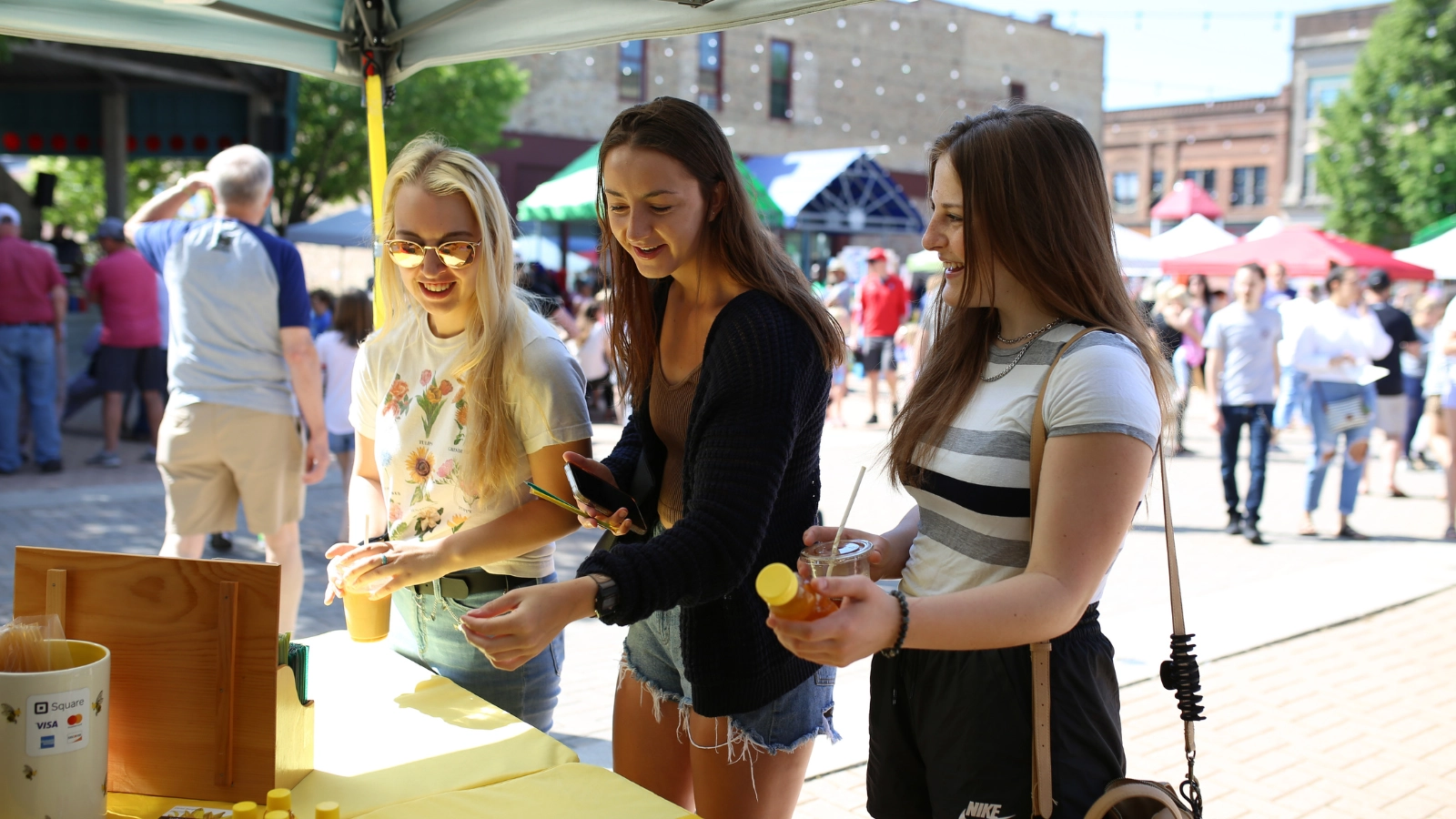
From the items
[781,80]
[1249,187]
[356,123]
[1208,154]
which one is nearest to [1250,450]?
[356,123]

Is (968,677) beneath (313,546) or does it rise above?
above

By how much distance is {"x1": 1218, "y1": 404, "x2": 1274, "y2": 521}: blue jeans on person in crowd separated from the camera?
7.29 meters

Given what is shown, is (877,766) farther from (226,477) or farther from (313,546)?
(313,546)

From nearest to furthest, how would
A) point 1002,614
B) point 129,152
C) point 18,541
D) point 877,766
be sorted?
1. point 1002,614
2. point 877,766
3. point 18,541
4. point 129,152

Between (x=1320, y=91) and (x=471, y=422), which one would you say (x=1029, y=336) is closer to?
(x=471, y=422)

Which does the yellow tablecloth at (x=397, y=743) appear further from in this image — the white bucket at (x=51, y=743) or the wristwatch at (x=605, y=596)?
the wristwatch at (x=605, y=596)

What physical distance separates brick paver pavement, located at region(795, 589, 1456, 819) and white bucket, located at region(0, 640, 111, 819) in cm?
233

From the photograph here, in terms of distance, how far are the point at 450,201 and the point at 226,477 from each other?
2602mm

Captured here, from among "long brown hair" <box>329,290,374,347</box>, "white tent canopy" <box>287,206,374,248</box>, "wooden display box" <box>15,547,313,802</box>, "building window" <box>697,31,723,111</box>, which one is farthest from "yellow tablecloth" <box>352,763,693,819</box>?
"building window" <box>697,31,723,111</box>

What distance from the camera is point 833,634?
123 cm

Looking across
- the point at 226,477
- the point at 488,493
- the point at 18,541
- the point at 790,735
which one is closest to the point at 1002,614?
the point at 790,735

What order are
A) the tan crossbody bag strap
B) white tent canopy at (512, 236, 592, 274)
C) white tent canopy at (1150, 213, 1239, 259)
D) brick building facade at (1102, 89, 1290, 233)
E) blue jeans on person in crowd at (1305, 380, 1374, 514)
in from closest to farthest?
1. the tan crossbody bag strap
2. blue jeans on person in crowd at (1305, 380, 1374, 514)
3. white tent canopy at (1150, 213, 1239, 259)
4. white tent canopy at (512, 236, 592, 274)
5. brick building facade at (1102, 89, 1290, 233)

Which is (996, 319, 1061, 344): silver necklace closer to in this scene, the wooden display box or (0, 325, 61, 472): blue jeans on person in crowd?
the wooden display box

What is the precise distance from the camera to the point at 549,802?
1.60 m
